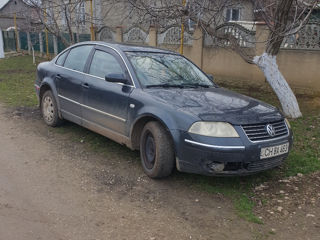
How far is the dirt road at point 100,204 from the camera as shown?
3.05 m

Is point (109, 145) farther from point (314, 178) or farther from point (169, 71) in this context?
point (314, 178)

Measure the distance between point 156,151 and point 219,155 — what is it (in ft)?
2.54

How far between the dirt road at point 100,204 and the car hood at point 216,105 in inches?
36.1

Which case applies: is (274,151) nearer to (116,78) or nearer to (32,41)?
(116,78)

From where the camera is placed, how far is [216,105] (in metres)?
3.93

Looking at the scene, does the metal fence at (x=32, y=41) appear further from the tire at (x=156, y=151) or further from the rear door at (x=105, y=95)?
the tire at (x=156, y=151)

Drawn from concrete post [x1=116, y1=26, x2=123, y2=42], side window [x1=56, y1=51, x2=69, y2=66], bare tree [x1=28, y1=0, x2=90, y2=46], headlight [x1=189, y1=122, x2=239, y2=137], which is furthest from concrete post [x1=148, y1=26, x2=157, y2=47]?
headlight [x1=189, y1=122, x2=239, y2=137]

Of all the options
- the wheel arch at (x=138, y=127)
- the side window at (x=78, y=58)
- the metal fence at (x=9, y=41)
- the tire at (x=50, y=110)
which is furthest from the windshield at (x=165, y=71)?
the metal fence at (x=9, y=41)

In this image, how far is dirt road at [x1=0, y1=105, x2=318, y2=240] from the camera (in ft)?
10.0

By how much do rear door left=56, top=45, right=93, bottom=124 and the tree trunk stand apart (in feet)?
12.7

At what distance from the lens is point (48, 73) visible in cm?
611

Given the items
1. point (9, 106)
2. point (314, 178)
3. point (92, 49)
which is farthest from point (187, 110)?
point (9, 106)

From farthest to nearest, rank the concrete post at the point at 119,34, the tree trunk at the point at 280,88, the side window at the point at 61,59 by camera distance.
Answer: the concrete post at the point at 119,34
the tree trunk at the point at 280,88
the side window at the point at 61,59

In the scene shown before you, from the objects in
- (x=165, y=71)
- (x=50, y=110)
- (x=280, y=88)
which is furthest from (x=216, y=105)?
(x=280, y=88)
